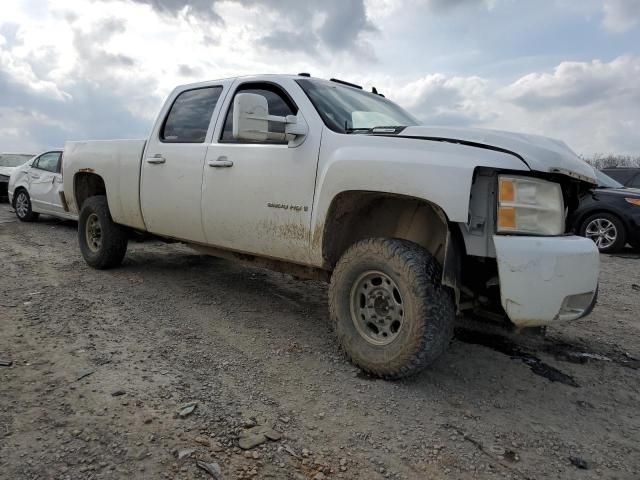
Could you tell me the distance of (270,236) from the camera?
3555 millimetres

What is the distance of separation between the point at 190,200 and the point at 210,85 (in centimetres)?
113

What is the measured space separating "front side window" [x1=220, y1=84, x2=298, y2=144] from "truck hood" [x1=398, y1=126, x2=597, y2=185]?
3.22 feet

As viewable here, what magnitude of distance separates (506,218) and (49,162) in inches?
374

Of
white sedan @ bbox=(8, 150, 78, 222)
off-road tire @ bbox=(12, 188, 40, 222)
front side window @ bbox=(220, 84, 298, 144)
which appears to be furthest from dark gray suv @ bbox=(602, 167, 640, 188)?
off-road tire @ bbox=(12, 188, 40, 222)

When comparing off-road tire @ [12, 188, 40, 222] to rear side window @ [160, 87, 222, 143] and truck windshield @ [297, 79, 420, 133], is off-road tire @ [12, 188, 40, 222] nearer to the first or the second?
rear side window @ [160, 87, 222, 143]

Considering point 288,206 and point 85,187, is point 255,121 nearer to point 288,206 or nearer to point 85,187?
point 288,206

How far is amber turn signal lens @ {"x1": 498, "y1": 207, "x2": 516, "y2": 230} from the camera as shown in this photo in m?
2.58

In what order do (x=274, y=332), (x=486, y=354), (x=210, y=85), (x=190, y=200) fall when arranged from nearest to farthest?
(x=486, y=354) → (x=274, y=332) → (x=190, y=200) → (x=210, y=85)

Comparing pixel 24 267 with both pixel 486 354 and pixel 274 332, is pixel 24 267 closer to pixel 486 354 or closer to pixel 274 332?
pixel 274 332

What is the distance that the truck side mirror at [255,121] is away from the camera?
317 cm

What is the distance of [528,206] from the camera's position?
2623 mm

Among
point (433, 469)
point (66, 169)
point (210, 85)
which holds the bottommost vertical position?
point (433, 469)

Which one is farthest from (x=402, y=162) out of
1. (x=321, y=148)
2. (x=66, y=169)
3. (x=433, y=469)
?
(x=66, y=169)

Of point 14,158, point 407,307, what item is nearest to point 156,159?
point 407,307
